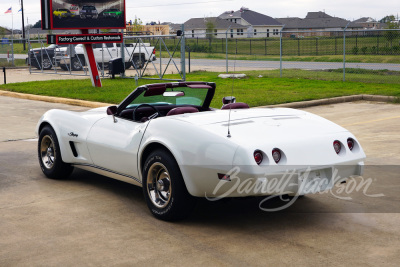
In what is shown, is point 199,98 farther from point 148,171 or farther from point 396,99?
point 396,99

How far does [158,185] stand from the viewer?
600 cm

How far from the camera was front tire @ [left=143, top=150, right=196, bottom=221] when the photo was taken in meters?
5.73

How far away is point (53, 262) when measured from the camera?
16.0 feet

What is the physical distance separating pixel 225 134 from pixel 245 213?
1.06 m

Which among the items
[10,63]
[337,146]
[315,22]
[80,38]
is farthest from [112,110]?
[315,22]

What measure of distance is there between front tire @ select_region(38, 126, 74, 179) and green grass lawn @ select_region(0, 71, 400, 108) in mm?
7646

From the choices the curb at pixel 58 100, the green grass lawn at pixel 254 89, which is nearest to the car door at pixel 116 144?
the green grass lawn at pixel 254 89

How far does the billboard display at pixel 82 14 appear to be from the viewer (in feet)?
67.2

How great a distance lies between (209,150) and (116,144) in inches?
58.8

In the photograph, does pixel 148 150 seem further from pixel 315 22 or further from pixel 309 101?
pixel 315 22

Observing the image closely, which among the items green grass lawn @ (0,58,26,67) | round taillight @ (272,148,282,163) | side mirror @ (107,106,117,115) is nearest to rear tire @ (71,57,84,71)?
green grass lawn @ (0,58,26,67)

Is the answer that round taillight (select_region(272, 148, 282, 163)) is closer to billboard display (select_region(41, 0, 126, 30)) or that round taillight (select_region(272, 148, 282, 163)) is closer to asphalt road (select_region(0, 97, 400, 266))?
asphalt road (select_region(0, 97, 400, 266))

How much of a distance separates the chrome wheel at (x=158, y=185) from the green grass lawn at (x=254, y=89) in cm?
918

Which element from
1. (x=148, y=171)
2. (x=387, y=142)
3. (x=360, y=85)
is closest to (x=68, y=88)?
(x=360, y=85)
